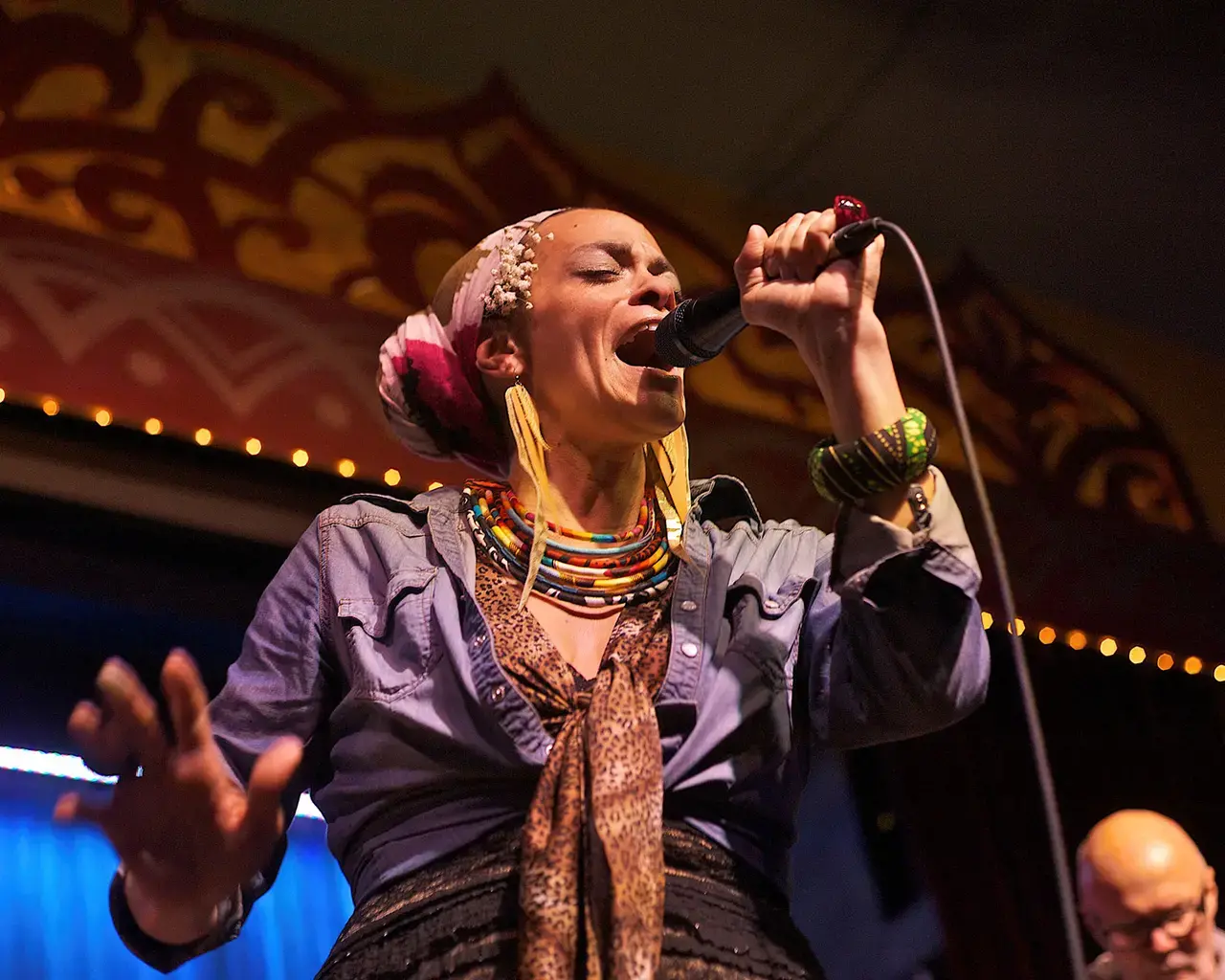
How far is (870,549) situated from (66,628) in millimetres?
1393

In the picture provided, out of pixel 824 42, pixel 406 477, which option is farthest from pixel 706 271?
pixel 406 477

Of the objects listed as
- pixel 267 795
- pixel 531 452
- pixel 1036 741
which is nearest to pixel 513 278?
pixel 531 452

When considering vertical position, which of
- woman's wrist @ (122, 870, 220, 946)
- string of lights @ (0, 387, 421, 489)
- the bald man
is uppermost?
string of lights @ (0, 387, 421, 489)

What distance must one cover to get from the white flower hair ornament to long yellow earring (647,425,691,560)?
0.63ft

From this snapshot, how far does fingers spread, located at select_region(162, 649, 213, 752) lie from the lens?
967 millimetres

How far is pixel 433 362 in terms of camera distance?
1444mm

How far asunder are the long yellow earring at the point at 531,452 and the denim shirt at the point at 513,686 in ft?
0.19

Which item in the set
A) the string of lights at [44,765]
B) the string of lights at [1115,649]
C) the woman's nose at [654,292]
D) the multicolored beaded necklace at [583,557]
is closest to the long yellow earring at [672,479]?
the multicolored beaded necklace at [583,557]

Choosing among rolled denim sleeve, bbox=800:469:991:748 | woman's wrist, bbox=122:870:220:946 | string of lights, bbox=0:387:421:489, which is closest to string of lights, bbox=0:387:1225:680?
string of lights, bbox=0:387:421:489

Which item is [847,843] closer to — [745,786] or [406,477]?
[406,477]

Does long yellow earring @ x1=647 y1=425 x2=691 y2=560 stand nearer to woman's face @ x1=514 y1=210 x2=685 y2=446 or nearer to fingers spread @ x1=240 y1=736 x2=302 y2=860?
woman's face @ x1=514 y1=210 x2=685 y2=446

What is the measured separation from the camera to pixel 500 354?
4.75 feet

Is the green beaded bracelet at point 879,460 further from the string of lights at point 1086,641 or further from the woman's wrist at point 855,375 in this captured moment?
the string of lights at point 1086,641

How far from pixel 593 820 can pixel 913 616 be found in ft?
0.91
